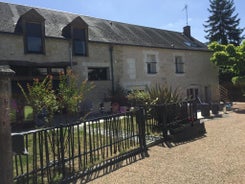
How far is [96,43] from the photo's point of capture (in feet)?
54.7

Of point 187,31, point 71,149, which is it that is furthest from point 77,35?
point 187,31

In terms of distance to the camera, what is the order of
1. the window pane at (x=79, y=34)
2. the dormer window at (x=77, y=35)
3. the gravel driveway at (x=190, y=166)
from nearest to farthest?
the gravel driveway at (x=190, y=166) < the dormer window at (x=77, y=35) < the window pane at (x=79, y=34)

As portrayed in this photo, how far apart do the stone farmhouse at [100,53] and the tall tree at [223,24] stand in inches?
534

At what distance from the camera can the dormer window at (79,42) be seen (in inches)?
624

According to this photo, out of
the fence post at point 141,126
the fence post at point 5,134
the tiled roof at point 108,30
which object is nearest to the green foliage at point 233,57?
the tiled roof at point 108,30

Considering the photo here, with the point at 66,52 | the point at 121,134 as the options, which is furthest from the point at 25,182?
the point at 66,52

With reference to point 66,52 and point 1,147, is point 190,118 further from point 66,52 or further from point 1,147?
point 66,52

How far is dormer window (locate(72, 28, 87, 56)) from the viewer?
52.0 feet

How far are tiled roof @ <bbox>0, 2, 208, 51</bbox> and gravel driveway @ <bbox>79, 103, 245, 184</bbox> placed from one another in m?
10.1

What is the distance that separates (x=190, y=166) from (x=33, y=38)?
36.4ft

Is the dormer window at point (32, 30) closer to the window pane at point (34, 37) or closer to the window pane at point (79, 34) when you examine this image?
the window pane at point (34, 37)

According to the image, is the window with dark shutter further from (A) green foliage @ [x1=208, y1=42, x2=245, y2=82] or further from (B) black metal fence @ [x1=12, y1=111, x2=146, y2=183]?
(B) black metal fence @ [x1=12, y1=111, x2=146, y2=183]

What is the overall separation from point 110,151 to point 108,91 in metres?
10.5

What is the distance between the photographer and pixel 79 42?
16.0m
